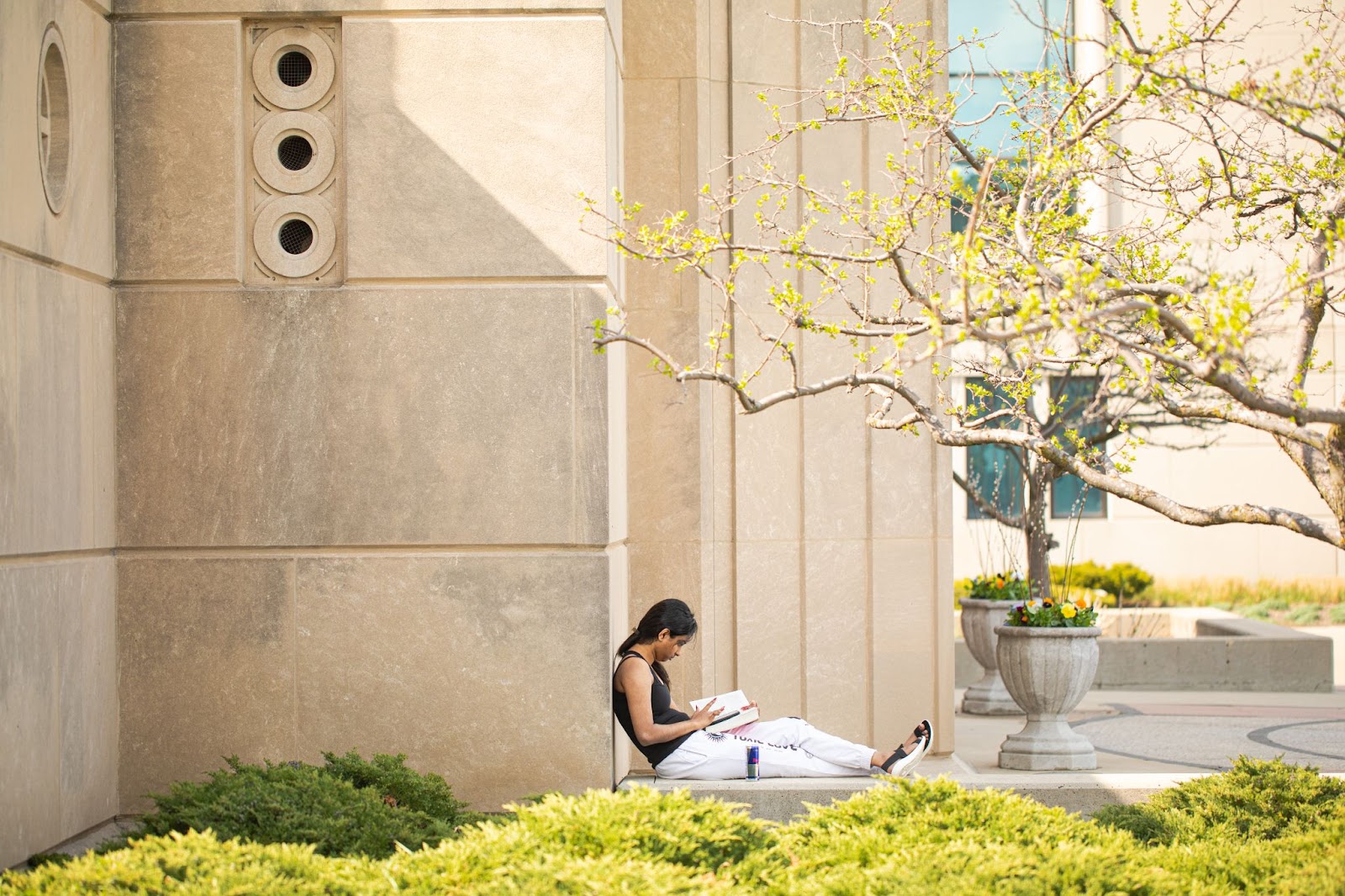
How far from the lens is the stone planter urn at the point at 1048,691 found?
8.54 meters

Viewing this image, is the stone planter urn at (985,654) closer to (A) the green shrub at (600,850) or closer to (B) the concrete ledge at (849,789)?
(B) the concrete ledge at (849,789)

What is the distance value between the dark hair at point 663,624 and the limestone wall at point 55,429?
255 cm

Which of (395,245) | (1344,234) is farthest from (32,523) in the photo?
(1344,234)

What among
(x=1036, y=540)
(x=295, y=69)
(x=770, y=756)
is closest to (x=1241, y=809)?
(x=770, y=756)

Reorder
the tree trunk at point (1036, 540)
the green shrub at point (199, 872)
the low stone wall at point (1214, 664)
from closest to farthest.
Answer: the green shrub at point (199, 872) → the tree trunk at point (1036, 540) → the low stone wall at point (1214, 664)

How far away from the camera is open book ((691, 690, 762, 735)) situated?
708 cm

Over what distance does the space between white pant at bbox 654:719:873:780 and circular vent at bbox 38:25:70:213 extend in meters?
3.94

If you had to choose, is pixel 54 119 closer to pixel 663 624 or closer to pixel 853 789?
pixel 663 624

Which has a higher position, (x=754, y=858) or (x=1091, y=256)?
(x=1091, y=256)

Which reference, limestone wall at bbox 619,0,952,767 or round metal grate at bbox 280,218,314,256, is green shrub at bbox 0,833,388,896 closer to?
round metal grate at bbox 280,218,314,256

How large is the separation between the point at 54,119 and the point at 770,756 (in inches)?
179

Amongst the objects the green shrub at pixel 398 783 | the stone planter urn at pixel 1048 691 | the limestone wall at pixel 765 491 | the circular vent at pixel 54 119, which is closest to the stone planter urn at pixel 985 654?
the stone planter urn at pixel 1048 691

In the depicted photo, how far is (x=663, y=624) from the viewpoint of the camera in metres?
6.96

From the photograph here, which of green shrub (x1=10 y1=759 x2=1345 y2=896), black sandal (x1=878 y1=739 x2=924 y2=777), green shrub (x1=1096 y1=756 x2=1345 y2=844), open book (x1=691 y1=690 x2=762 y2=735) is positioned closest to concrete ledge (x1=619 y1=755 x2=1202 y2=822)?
black sandal (x1=878 y1=739 x2=924 y2=777)
